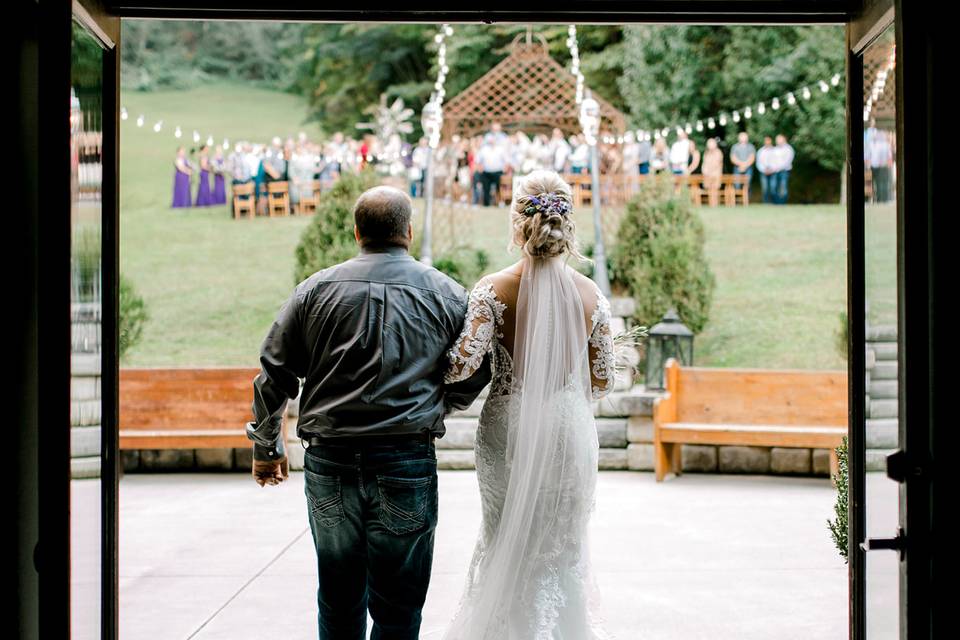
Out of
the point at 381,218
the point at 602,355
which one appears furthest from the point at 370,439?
the point at 602,355

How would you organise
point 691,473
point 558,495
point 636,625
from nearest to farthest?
1. point 558,495
2. point 636,625
3. point 691,473

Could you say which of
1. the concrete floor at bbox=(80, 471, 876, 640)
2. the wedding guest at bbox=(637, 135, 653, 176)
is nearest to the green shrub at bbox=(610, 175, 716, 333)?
the concrete floor at bbox=(80, 471, 876, 640)

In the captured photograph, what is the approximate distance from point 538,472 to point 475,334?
0.60 meters

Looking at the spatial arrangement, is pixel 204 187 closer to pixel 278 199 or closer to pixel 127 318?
pixel 278 199

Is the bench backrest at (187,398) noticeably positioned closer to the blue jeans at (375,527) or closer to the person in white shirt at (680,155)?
the blue jeans at (375,527)

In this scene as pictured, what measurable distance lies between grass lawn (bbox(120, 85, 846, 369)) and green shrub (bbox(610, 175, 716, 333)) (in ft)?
6.15

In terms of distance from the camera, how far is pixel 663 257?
45.1ft

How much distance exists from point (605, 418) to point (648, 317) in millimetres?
3913

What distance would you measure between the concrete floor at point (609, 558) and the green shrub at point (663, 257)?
14.3 ft

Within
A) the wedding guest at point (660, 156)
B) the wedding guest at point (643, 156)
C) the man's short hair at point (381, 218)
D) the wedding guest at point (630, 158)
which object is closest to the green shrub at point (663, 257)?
the wedding guest at point (630, 158)

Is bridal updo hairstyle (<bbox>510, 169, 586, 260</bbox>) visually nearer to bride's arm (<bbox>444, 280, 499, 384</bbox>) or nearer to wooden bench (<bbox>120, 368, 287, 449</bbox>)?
bride's arm (<bbox>444, 280, 499, 384</bbox>)
